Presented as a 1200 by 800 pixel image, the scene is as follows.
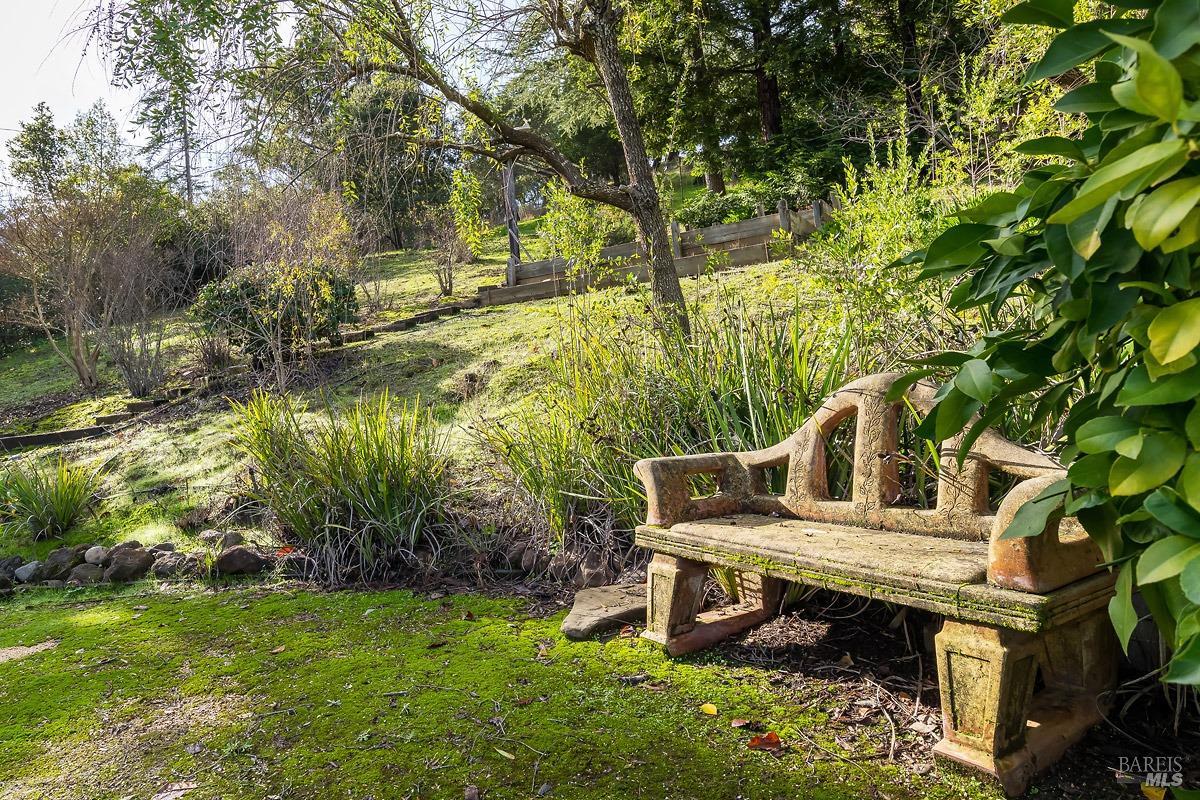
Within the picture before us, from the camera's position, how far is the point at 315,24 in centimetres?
481

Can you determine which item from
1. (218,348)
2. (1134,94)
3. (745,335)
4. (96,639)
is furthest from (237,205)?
(1134,94)

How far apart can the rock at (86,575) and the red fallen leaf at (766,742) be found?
16.6 feet

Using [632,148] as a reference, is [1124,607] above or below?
below

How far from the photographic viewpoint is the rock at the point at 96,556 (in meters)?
5.71

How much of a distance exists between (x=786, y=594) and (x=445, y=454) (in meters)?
2.94

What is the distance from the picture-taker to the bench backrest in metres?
2.41

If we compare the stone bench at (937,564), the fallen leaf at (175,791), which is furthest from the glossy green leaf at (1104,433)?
the fallen leaf at (175,791)

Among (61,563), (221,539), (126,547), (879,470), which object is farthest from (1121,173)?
(61,563)

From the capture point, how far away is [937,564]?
2.15 metres

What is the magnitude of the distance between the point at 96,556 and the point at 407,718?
168 inches

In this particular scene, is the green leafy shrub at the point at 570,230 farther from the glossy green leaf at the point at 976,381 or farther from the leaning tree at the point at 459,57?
the glossy green leaf at the point at 976,381

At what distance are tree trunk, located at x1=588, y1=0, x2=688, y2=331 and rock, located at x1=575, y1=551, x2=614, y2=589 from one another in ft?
5.73

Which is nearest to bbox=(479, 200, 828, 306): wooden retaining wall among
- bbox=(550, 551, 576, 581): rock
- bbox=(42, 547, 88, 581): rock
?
bbox=(42, 547, 88, 581): rock

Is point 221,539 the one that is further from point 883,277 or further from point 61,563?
point 883,277
